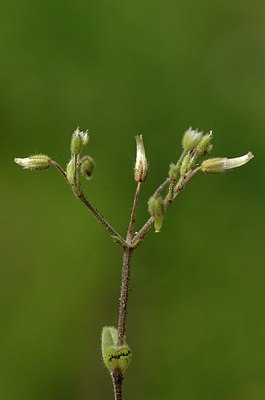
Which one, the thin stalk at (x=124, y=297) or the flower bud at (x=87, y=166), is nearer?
the thin stalk at (x=124, y=297)

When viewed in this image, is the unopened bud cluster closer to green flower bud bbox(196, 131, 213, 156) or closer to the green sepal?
the green sepal

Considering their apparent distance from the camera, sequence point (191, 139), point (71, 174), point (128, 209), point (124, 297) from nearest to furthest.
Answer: point (124, 297), point (71, 174), point (191, 139), point (128, 209)

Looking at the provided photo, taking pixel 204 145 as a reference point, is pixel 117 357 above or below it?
below

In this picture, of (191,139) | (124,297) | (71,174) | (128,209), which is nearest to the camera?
(124,297)

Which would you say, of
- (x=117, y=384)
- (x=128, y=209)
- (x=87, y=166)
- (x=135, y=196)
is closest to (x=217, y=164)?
(x=135, y=196)

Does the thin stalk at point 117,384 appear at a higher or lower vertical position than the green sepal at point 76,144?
lower

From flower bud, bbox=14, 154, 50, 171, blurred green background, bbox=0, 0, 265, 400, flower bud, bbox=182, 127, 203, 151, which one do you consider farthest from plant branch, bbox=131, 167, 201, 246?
blurred green background, bbox=0, 0, 265, 400

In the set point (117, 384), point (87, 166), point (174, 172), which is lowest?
point (117, 384)

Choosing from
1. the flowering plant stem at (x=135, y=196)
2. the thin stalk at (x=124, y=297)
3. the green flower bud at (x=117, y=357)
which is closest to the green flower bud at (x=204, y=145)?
the flowering plant stem at (x=135, y=196)

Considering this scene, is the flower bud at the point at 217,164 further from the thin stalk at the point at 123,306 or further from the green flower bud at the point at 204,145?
the thin stalk at the point at 123,306

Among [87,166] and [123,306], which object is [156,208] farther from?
[87,166]
